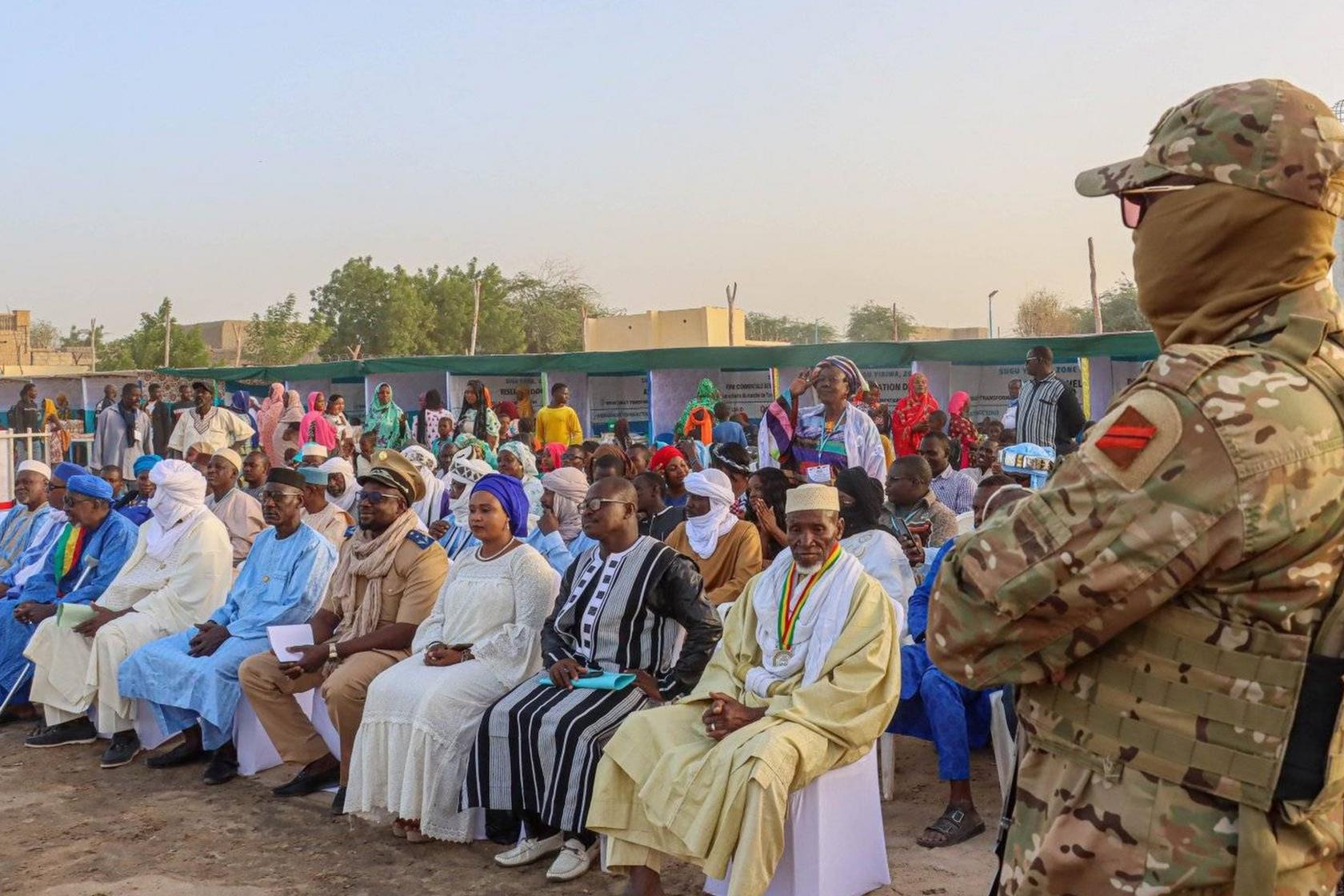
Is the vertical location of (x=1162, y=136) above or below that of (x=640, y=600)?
above

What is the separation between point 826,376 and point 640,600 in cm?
235

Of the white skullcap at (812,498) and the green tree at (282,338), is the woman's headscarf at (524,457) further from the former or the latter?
the green tree at (282,338)

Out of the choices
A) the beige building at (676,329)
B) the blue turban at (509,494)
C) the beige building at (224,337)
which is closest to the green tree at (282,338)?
the beige building at (224,337)

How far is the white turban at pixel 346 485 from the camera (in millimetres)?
9539

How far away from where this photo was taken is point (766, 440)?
7.52 metres

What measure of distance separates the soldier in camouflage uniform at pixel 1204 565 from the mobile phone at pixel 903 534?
174 inches

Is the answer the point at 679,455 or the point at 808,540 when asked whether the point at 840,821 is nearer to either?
the point at 808,540

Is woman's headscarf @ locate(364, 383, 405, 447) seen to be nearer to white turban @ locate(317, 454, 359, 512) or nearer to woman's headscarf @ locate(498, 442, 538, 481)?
white turban @ locate(317, 454, 359, 512)

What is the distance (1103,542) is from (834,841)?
290 cm

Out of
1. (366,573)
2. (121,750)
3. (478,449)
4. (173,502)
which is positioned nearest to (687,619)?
(366,573)

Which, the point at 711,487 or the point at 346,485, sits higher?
the point at 711,487

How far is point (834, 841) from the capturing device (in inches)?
167

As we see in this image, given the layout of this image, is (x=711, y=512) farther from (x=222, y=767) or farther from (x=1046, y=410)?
(x=1046, y=410)

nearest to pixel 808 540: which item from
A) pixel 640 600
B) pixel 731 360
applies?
pixel 640 600
